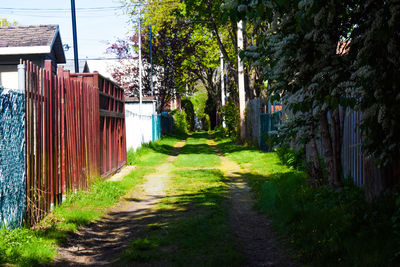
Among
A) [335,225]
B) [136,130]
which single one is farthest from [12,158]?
[136,130]

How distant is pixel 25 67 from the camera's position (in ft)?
19.0

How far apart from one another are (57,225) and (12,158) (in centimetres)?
140

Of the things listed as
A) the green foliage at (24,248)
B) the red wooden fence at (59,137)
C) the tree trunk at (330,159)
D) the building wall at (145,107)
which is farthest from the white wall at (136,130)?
the green foliage at (24,248)

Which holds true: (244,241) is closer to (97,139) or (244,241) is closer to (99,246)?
(99,246)

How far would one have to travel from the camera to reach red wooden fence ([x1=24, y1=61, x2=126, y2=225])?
5973 millimetres

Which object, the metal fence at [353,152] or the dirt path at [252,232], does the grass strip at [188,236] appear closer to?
the dirt path at [252,232]

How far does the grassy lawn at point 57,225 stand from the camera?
466cm

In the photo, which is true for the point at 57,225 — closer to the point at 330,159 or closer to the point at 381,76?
the point at 330,159

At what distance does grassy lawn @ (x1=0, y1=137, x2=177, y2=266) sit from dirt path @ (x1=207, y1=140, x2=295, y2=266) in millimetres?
2214

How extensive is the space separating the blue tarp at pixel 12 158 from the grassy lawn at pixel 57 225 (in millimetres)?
225

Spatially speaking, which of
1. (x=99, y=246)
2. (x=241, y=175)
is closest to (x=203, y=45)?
(x=241, y=175)

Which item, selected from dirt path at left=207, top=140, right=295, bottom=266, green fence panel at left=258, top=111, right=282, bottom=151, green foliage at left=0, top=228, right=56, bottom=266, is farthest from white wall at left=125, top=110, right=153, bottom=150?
green foliage at left=0, top=228, right=56, bottom=266

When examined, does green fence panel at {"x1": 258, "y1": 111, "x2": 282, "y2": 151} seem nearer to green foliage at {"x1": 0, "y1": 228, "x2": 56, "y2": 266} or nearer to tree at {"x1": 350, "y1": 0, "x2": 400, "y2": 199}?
green foliage at {"x1": 0, "y1": 228, "x2": 56, "y2": 266}

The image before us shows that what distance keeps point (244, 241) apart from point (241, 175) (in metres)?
6.35
